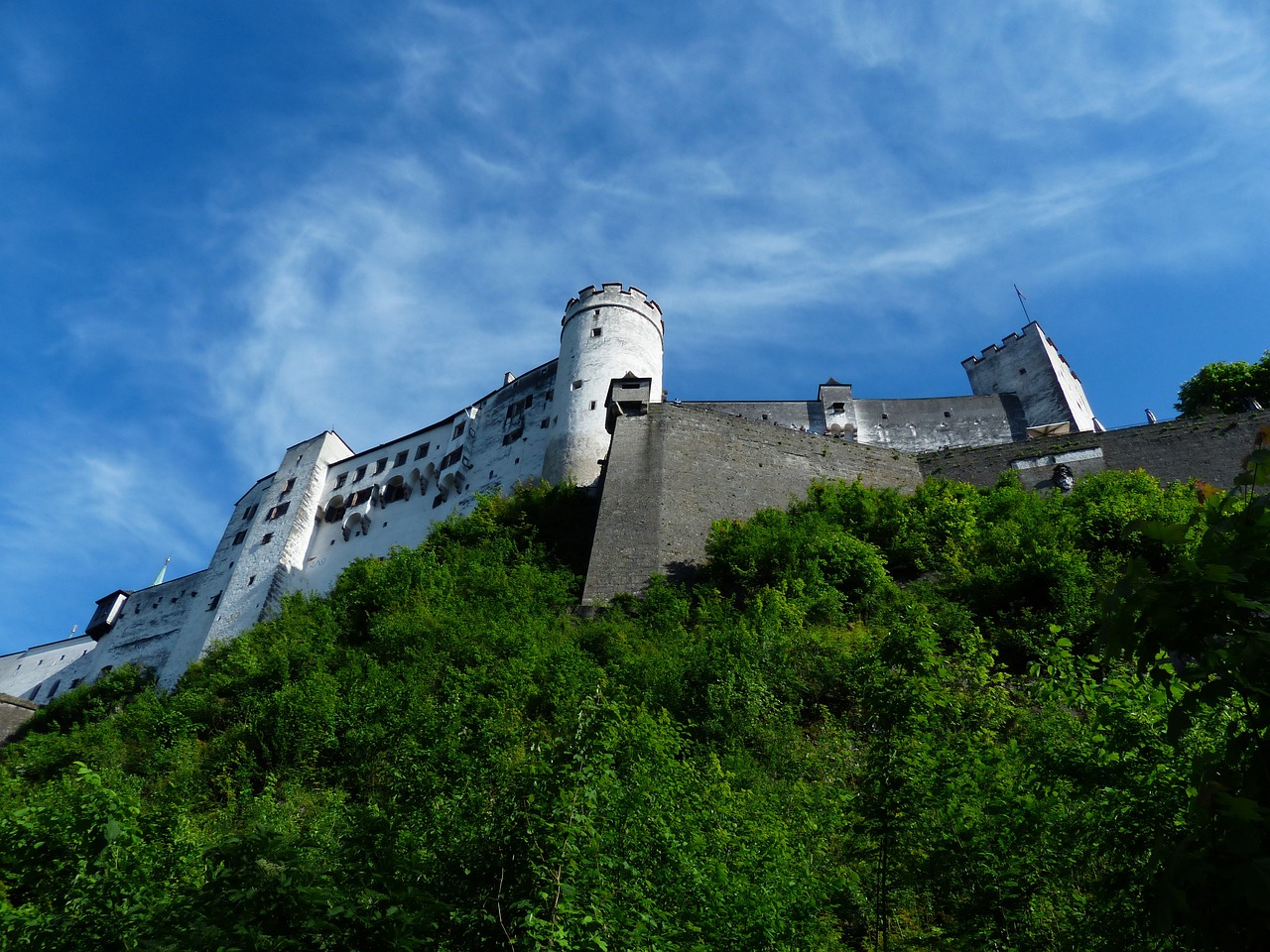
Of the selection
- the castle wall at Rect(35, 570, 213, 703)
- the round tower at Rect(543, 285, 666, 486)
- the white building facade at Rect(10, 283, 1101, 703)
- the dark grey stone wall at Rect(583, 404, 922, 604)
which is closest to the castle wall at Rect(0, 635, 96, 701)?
the castle wall at Rect(35, 570, 213, 703)

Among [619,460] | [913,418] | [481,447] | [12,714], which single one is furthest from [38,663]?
[913,418]

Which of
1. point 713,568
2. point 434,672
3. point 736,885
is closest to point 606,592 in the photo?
point 713,568

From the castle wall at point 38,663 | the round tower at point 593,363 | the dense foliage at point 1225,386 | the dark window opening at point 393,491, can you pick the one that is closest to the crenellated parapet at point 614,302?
the round tower at point 593,363

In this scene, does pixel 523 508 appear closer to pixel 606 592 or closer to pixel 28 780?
pixel 606 592

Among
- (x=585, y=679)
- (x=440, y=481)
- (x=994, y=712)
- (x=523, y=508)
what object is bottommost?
(x=994, y=712)

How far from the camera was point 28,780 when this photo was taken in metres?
18.5

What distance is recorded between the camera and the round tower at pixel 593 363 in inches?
1244

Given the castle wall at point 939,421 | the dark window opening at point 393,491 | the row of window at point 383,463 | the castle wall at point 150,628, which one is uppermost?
the castle wall at point 939,421

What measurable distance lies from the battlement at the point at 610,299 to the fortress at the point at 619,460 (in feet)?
0.26

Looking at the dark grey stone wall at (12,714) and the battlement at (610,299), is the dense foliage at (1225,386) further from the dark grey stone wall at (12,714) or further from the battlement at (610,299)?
the dark grey stone wall at (12,714)

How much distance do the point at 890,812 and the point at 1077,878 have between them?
1.57 metres

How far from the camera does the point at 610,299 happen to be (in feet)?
122

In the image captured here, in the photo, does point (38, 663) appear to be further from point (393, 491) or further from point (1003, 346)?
point (1003, 346)

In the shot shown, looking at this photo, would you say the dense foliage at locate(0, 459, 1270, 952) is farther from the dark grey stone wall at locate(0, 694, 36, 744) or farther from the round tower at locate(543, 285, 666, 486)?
the dark grey stone wall at locate(0, 694, 36, 744)
